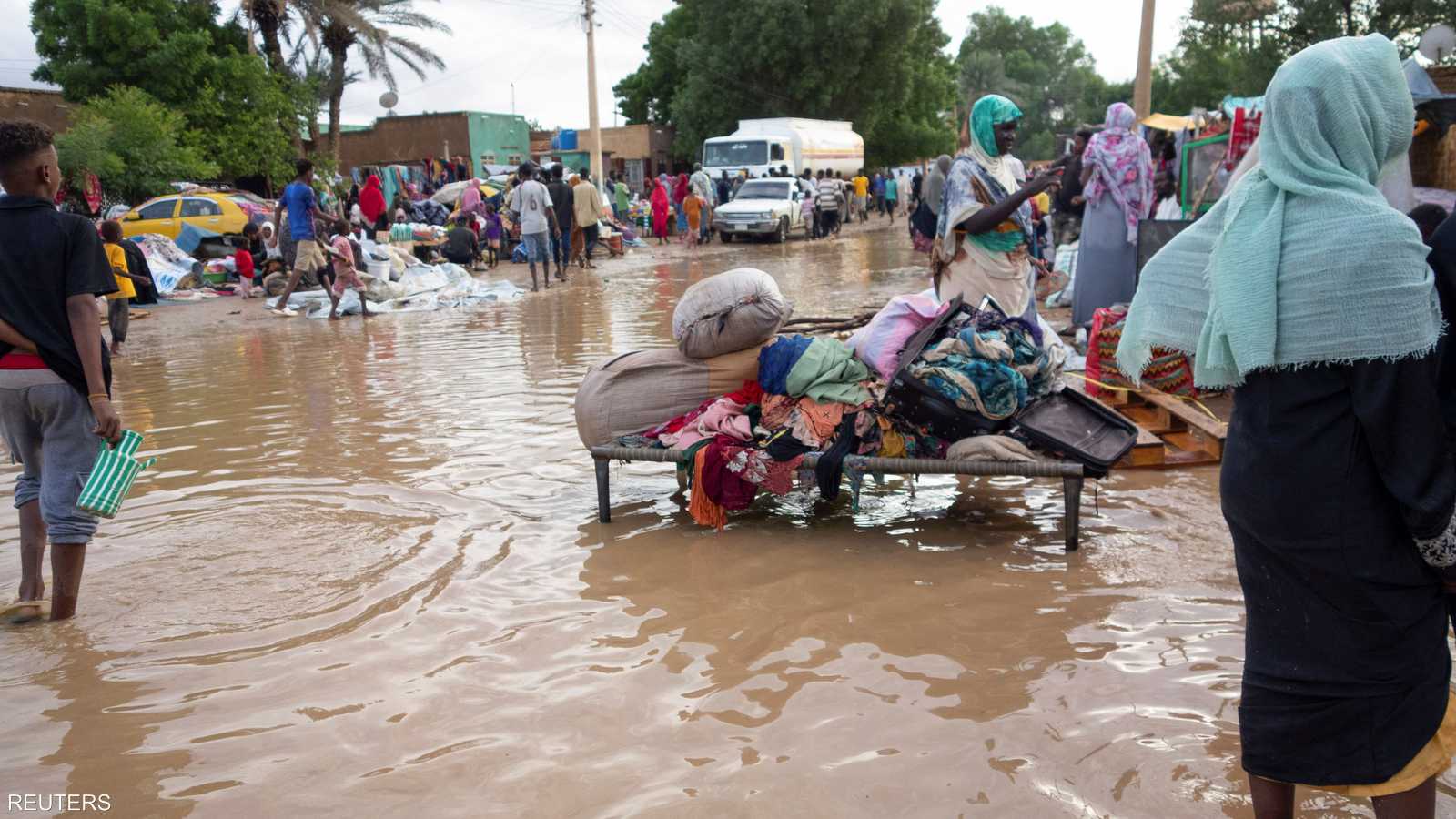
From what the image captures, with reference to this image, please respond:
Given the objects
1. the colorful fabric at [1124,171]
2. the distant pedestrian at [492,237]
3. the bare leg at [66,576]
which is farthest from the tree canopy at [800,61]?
the bare leg at [66,576]

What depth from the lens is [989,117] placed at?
16.6ft

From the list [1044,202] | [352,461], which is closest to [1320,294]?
[352,461]

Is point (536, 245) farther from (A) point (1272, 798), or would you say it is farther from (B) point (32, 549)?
(A) point (1272, 798)

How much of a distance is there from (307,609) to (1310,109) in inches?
142

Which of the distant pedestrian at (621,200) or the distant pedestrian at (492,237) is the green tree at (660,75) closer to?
the distant pedestrian at (621,200)

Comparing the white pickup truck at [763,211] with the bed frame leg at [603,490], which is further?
the white pickup truck at [763,211]

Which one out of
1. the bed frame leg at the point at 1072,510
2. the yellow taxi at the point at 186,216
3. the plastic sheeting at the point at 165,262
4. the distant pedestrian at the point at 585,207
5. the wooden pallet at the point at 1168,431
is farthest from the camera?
the distant pedestrian at the point at 585,207

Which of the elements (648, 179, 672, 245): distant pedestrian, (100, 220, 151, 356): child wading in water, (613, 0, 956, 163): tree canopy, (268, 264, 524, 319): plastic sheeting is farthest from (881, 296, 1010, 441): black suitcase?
(613, 0, 956, 163): tree canopy

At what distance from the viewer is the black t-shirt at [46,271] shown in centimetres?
376

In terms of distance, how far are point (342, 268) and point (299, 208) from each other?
2.98 ft

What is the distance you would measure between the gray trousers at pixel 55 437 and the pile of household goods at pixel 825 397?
204 cm

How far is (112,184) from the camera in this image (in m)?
21.6

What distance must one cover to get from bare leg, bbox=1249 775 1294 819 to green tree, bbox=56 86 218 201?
23.0 meters

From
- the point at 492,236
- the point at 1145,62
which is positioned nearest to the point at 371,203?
the point at 492,236
